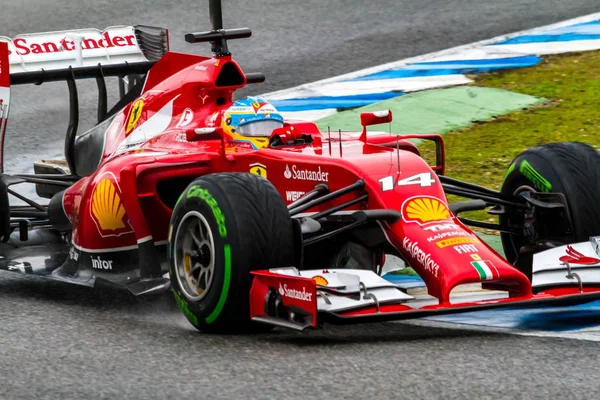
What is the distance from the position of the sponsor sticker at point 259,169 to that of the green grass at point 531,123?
274 cm

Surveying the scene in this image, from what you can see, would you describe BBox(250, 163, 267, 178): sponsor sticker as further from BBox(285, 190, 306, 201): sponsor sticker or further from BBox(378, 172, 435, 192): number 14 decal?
BBox(378, 172, 435, 192): number 14 decal

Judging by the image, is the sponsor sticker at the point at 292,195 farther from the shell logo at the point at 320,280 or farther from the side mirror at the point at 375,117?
the shell logo at the point at 320,280

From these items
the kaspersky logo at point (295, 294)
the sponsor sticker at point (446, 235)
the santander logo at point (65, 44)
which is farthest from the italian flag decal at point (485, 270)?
the santander logo at point (65, 44)

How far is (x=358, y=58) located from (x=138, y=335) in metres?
8.65

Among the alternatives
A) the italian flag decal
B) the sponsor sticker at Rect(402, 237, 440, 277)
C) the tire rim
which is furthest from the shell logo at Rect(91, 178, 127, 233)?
the italian flag decal

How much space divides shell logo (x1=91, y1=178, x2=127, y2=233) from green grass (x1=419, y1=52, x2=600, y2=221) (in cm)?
316

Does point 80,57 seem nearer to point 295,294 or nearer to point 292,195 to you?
point 292,195

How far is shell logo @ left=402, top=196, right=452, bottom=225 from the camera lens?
20.8ft

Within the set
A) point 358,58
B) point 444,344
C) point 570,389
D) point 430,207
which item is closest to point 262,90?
point 358,58

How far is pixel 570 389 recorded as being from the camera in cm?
482

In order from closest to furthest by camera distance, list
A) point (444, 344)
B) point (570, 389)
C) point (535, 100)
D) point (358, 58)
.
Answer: point (570, 389) < point (444, 344) < point (535, 100) < point (358, 58)

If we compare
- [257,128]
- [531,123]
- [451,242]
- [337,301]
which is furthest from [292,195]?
[531,123]

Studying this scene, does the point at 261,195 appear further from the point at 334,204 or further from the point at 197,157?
the point at 197,157

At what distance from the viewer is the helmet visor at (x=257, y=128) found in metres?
7.55
